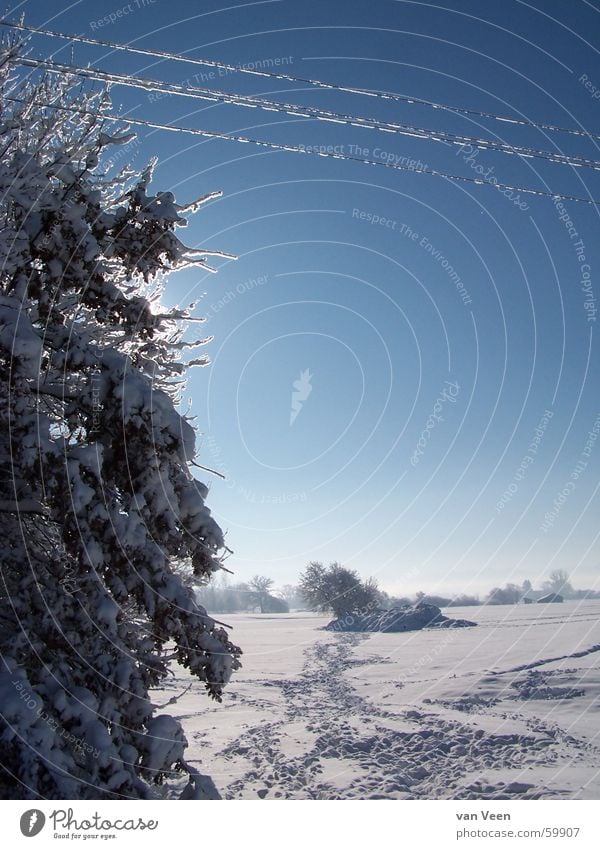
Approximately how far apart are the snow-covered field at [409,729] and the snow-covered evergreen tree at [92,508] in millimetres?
3818

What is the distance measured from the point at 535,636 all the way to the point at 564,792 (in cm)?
1976

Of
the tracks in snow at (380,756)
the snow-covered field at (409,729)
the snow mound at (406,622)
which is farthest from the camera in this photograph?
the snow mound at (406,622)

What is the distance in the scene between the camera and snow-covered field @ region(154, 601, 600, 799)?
6.77 meters

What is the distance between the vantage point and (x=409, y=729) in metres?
9.44

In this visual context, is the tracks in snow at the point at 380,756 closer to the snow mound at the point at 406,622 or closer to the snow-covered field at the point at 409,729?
the snow-covered field at the point at 409,729

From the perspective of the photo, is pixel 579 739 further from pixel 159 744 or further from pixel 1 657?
pixel 1 657

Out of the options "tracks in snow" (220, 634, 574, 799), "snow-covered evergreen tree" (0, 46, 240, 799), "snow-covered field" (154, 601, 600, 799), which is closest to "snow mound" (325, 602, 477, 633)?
"snow-covered field" (154, 601, 600, 799)

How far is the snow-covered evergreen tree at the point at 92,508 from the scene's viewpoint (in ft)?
11.8

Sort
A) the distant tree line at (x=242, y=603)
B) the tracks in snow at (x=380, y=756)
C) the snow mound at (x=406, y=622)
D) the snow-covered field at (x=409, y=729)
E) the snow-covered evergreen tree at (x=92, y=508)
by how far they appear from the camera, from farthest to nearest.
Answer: the distant tree line at (x=242, y=603), the snow mound at (x=406, y=622), the snow-covered field at (x=409, y=729), the tracks in snow at (x=380, y=756), the snow-covered evergreen tree at (x=92, y=508)

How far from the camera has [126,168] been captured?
7.57m

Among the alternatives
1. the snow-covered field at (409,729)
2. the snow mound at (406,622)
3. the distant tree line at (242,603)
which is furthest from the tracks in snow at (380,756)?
the distant tree line at (242,603)

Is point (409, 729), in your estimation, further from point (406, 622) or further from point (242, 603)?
point (242, 603)

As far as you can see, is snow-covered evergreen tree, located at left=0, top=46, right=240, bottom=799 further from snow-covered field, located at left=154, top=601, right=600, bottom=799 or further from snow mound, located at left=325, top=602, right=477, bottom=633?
snow mound, located at left=325, top=602, right=477, bottom=633
